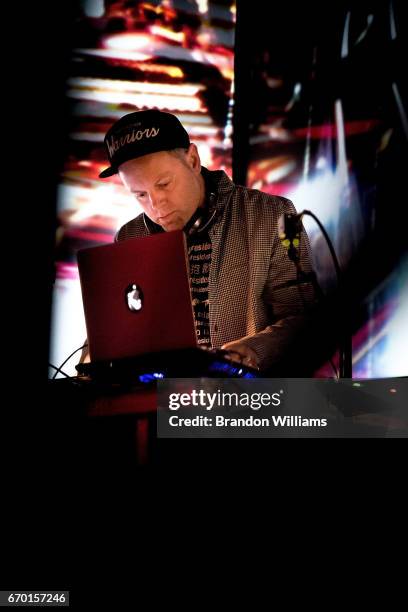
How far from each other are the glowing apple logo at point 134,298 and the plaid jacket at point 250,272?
2.76ft

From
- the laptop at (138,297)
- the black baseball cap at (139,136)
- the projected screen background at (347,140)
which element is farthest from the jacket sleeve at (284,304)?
the projected screen background at (347,140)

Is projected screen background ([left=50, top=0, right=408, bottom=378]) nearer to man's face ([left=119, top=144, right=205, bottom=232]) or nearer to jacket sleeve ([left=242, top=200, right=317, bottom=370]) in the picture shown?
jacket sleeve ([left=242, top=200, right=317, bottom=370])

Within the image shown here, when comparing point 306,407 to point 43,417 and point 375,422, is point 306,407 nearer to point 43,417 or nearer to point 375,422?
point 375,422

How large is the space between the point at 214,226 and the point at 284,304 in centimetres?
43

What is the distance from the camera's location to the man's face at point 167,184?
2461mm

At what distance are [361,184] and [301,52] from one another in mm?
→ 856

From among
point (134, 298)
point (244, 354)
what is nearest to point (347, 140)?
point (244, 354)

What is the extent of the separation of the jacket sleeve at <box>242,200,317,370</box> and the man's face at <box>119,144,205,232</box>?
364 millimetres

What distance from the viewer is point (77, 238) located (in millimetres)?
3580

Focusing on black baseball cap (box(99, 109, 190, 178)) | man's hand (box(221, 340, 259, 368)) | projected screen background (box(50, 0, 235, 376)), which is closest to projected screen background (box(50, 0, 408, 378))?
projected screen background (box(50, 0, 235, 376))

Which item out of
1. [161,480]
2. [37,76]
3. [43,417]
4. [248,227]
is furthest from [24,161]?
[161,480]

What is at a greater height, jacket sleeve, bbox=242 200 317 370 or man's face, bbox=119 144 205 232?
man's face, bbox=119 144 205 232

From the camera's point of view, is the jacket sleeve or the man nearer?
the jacket sleeve

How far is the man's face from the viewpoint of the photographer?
2.46 m
